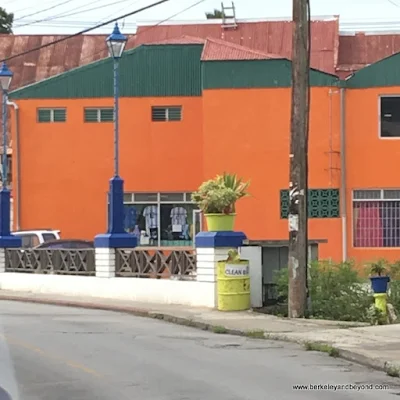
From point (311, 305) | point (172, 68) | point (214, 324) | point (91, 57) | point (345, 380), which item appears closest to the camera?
point (345, 380)

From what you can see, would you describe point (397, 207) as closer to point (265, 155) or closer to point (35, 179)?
point (265, 155)

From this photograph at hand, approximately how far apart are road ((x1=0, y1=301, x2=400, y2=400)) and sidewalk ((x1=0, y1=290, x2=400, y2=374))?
33cm

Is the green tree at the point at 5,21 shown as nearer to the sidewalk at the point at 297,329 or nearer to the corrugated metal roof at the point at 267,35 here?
the corrugated metal roof at the point at 267,35

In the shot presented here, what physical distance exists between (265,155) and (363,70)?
431 cm

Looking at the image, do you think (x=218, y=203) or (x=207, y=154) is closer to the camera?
(x=218, y=203)

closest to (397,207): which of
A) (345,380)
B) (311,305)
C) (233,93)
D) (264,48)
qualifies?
(233,93)

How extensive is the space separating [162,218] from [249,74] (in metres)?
6.84

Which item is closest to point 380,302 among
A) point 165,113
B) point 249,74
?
point 249,74

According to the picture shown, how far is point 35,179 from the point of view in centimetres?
3769

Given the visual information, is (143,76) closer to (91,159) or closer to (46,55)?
(91,159)

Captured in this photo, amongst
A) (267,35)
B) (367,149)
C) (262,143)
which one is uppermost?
Answer: (267,35)

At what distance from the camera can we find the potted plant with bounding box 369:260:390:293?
1883 cm

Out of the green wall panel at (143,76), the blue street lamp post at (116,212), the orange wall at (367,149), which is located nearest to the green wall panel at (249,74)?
the orange wall at (367,149)

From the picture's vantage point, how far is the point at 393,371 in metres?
12.4
